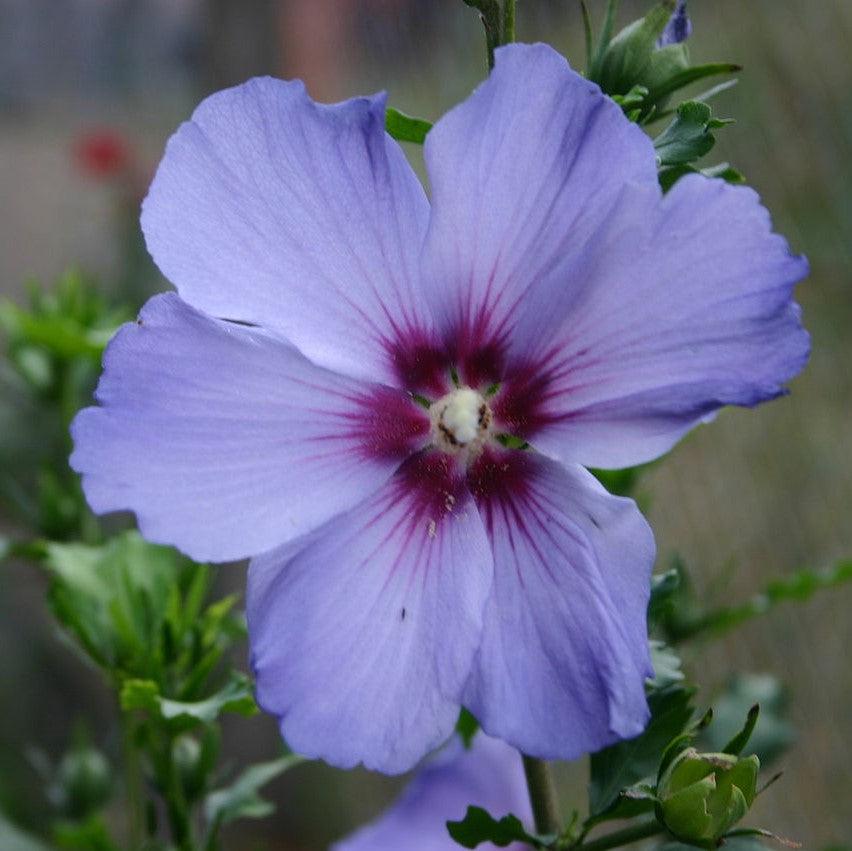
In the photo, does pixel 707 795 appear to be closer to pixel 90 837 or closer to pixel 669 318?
pixel 669 318

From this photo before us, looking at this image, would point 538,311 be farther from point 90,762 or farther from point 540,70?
point 90,762

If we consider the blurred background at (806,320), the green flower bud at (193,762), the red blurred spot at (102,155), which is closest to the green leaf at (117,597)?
the green flower bud at (193,762)

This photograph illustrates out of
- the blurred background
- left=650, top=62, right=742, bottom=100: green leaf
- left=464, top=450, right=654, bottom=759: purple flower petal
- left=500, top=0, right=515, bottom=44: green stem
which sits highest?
left=500, top=0, right=515, bottom=44: green stem

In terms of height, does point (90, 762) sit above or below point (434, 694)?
below

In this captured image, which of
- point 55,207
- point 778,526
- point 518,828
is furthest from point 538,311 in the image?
point 55,207

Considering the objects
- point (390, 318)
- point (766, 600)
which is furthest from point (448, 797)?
point (390, 318)

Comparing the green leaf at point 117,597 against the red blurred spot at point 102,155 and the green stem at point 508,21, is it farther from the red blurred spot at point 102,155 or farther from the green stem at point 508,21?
the red blurred spot at point 102,155

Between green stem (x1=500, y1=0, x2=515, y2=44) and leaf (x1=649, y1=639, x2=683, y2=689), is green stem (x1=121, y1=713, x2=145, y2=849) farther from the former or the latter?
green stem (x1=500, y1=0, x2=515, y2=44)

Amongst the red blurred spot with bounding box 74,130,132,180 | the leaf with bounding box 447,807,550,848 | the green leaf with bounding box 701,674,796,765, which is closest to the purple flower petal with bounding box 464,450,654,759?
the leaf with bounding box 447,807,550,848
